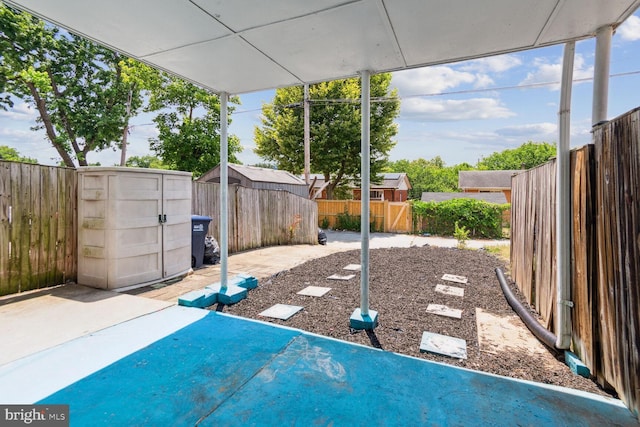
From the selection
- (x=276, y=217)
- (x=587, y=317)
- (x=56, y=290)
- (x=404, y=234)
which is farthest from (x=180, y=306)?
(x=404, y=234)

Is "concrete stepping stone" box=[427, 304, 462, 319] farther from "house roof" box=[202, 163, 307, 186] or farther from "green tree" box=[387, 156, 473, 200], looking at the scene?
"green tree" box=[387, 156, 473, 200]

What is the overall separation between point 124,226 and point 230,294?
1.73 m

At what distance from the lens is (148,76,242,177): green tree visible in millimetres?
15242

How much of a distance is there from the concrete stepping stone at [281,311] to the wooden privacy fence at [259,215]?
3.63 metres

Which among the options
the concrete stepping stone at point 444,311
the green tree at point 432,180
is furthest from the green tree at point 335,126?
the green tree at point 432,180

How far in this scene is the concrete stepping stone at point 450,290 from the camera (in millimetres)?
4137

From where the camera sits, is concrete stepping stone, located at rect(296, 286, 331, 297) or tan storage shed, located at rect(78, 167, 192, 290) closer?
tan storage shed, located at rect(78, 167, 192, 290)

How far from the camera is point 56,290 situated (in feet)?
12.4

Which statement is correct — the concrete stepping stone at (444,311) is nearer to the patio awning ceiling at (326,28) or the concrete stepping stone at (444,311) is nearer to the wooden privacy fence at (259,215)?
the patio awning ceiling at (326,28)

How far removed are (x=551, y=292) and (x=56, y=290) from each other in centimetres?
565

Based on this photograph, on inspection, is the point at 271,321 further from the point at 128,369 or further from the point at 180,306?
the point at 128,369

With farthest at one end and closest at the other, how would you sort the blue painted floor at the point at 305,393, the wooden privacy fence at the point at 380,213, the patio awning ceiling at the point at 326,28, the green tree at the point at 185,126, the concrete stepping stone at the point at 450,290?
1. the green tree at the point at 185,126
2. the wooden privacy fence at the point at 380,213
3. the concrete stepping stone at the point at 450,290
4. the patio awning ceiling at the point at 326,28
5. the blue painted floor at the point at 305,393

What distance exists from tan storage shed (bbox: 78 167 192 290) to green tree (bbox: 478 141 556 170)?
42956mm

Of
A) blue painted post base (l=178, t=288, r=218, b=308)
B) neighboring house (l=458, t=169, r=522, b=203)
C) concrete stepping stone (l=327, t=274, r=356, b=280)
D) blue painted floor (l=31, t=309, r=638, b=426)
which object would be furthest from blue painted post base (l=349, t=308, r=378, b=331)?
neighboring house (l=458, t=169, r=522, b=203)
